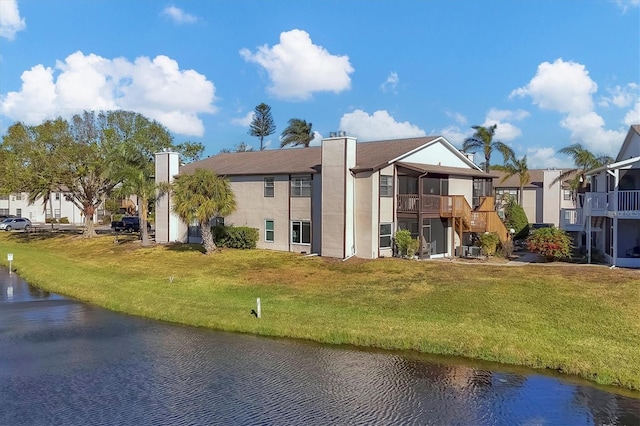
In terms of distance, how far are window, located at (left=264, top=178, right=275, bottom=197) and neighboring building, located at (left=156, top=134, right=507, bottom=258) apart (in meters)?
0.07

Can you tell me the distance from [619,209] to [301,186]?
18.5 metres

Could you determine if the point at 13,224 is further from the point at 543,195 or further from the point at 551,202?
the point at 551,202

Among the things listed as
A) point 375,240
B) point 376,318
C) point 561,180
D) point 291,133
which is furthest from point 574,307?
point 291,133

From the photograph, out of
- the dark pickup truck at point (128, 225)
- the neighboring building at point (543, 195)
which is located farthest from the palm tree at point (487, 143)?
the dark pickup truck at point (128, 225)

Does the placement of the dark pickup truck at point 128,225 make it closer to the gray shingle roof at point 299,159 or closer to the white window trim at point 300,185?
the gray shingle roof at point 299,159

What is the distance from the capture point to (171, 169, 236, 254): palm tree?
34.0 m

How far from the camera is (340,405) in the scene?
1342 centimetres

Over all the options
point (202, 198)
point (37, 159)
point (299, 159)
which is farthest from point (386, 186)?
point (37, 159)

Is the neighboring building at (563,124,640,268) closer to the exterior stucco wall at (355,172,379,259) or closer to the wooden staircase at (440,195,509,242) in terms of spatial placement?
the wooden staircase at (440,195,509,242)

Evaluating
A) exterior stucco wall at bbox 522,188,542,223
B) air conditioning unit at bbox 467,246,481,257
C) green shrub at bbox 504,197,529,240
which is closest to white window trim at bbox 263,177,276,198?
air conditioning unit at bbox 467,246,481,257

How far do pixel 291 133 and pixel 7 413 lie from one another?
6239 centimetres

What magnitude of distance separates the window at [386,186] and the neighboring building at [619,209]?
11147mm

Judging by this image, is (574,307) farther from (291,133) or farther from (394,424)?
(291,133)

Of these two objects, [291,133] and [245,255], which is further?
[291,133]
